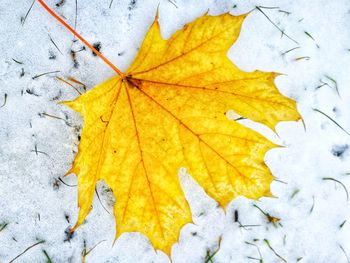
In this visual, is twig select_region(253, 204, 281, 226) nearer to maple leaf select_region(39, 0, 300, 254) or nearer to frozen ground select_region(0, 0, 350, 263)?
frozen ground select_region(0, 0, 350, 263)

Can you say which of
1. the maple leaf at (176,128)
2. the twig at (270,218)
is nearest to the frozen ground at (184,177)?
the twig at (270,218)

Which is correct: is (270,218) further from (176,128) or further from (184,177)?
(176,128)

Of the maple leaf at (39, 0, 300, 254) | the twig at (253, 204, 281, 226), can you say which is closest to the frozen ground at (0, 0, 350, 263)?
the twig at (253, 204, 281, 226)

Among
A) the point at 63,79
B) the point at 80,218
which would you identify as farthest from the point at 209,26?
the point at 80,218

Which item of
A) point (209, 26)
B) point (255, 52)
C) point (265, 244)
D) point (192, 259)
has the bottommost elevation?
point (265, 244)

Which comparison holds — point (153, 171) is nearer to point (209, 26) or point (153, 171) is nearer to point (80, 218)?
point (80, 218)

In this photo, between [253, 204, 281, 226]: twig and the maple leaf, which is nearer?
the maple leaf

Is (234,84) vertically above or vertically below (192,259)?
above
